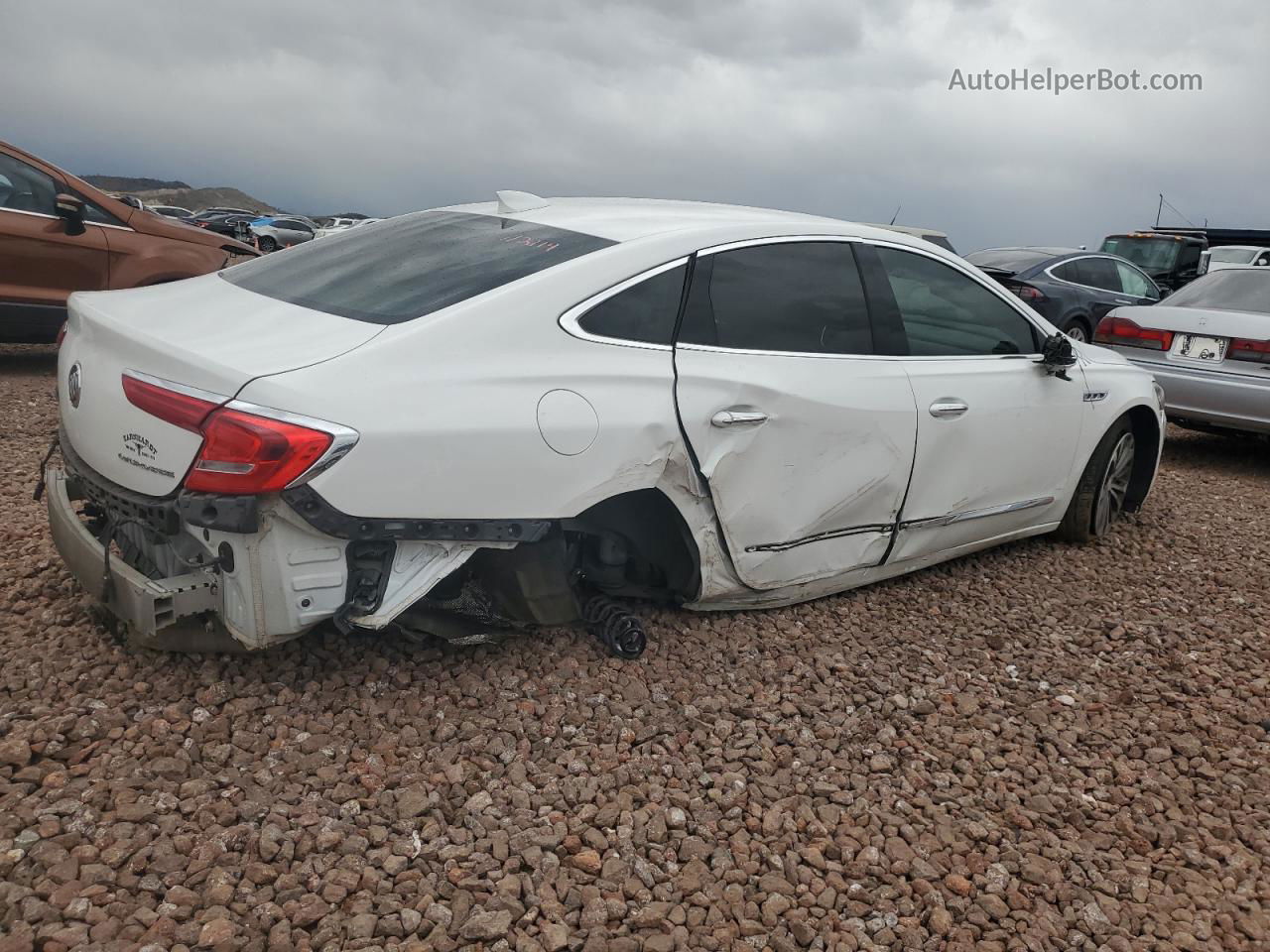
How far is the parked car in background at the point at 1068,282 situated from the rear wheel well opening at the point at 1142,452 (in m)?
5.02

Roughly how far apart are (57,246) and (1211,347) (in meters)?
7.94

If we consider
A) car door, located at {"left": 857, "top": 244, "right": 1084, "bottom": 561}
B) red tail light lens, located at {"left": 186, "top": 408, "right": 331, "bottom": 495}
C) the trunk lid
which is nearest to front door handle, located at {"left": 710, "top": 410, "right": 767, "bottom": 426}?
car door, located at {"left": 857, "top": 244, "right": 1084, "bottom": 561}

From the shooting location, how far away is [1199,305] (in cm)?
710

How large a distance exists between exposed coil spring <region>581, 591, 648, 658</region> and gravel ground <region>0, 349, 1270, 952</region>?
6 cm

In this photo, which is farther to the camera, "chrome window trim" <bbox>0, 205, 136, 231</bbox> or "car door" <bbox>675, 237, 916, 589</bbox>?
"chrome window trim" <bbox>0, 205, 136, 231</bbox>

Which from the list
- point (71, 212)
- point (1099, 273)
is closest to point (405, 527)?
point (71, 212)

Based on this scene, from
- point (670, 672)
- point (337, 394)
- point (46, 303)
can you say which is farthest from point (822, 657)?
point (46, 303)

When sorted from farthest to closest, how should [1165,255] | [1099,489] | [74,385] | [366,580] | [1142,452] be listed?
1. [1165,255]
2. [1142,452]
3. [1099,489]
4. [74,385]
5. [366,580]

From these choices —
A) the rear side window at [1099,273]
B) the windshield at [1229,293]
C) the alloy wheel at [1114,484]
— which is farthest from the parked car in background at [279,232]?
the alloy wheel at [1114,484]

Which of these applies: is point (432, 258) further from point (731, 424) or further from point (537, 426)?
point (731, 424)

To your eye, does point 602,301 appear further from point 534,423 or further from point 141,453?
point 141,453

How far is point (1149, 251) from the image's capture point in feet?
47.6

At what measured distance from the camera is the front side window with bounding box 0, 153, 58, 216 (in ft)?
22.5

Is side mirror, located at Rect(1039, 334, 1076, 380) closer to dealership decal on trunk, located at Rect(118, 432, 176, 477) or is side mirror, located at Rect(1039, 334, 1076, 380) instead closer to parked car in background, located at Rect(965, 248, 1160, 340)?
dealership decal on trunk, located at Rect(118, 432, 176, 477)
